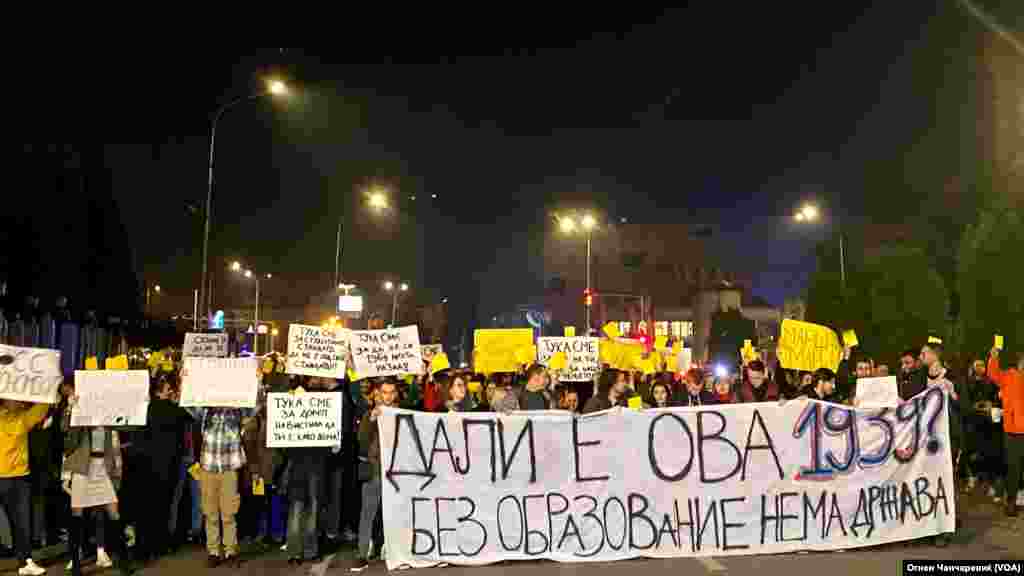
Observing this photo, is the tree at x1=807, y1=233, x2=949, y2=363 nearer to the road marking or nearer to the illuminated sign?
the illuminated sign

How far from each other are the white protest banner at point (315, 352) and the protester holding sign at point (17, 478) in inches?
102

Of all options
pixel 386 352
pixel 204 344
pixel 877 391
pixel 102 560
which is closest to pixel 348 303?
pixel 204 344

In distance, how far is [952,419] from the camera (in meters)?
10.1

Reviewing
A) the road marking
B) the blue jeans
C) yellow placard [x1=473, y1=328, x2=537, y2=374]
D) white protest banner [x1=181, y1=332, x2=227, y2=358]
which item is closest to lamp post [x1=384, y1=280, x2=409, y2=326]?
white protest banner [x1=181, y1=332, x2=227, y2=358]

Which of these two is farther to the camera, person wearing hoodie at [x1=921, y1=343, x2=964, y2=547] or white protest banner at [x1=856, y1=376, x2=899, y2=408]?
person wearing hoodie at [x1=921, y1=343, x2=964, y2=547]

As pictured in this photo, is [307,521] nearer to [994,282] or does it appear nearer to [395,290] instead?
[994,282]

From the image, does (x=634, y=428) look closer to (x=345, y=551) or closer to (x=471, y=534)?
(x=471, y=534)

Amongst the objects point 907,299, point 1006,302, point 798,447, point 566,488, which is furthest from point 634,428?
point 907,299

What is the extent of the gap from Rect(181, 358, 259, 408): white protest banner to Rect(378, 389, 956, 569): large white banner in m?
1.49

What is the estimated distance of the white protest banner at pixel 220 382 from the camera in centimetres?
928

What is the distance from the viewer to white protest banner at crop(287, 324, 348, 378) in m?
9.72

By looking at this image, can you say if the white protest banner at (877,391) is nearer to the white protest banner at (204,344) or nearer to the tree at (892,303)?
the white protest banner at (204,344)

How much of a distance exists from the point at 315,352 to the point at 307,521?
5.79ft

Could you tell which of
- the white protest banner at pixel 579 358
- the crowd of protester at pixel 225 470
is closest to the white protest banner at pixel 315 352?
the crowd of protester at pixel 225 470
